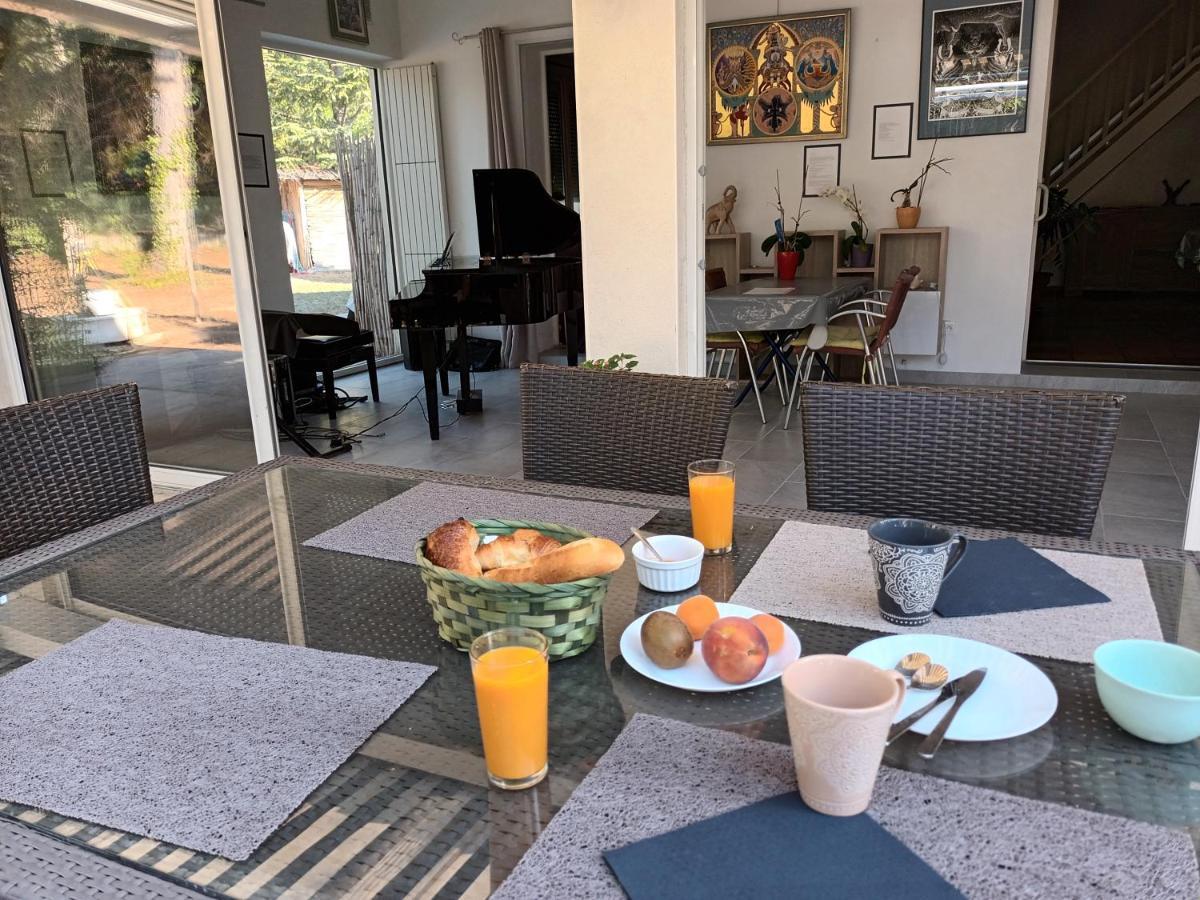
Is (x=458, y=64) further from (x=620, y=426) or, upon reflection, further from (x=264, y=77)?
(x=620, y=426)

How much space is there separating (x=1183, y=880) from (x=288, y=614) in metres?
0.94

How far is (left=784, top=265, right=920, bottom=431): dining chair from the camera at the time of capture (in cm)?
482

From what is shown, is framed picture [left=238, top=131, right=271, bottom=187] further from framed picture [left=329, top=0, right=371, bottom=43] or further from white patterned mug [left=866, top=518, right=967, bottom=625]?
white patterned mug [left=866, top=518, right=967, bottom=625]

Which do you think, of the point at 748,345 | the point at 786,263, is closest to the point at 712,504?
the point at 748,345

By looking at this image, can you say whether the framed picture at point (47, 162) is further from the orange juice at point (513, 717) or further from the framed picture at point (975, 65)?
the framed picture at point (975, 65)

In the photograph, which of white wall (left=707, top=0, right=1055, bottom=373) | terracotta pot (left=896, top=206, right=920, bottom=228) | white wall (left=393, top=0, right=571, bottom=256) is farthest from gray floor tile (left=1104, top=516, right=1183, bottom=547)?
white wall (left=393, top=0, right=571, bottom=256)

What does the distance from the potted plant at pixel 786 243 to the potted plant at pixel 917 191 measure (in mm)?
616

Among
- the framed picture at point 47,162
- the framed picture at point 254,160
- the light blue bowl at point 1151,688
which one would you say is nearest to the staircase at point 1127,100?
the framed picture at point 254,160

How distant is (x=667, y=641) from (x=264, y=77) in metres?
5.99

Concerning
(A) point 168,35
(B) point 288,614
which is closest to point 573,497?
(B) point 288,614

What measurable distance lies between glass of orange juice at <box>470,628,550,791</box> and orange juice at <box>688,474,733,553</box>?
51cm

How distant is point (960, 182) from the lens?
19.0ft

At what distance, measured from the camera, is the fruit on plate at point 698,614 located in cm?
96

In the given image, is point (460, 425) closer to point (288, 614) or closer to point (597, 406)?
point (597, 406)
